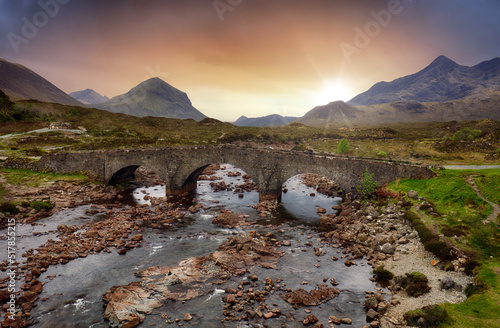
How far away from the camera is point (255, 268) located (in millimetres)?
20234

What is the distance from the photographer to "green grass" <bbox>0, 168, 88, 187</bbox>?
3747cm

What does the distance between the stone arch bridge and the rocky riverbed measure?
4.66 m

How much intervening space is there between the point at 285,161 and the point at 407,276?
21188mm

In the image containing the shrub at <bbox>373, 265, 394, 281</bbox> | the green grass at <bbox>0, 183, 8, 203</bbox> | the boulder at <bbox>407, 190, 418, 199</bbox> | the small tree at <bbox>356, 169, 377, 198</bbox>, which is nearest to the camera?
the shrub at <bbox>373, 265, 394, 281</bbox>

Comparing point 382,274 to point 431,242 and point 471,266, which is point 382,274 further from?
point 471,266

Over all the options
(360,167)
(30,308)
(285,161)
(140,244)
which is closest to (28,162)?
(140,244)

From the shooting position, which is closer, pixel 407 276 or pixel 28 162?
pixel 407 276

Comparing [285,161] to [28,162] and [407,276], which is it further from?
[28,162]

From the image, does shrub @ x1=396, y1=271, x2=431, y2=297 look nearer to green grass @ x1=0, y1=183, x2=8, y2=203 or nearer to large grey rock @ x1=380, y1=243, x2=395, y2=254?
large grey rock @ x1=380, y1=243, x2=395, y2=254

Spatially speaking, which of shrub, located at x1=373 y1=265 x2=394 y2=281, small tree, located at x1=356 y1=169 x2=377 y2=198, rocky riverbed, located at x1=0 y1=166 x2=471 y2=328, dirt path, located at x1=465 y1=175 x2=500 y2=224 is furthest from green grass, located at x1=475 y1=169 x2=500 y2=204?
shrub, located at x1=373 y1=265 x2=394 y2=281

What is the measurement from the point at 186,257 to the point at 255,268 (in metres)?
6.26

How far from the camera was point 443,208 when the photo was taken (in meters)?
22.4

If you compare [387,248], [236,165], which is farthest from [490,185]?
[236,165]

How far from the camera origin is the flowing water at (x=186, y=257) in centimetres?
1505
